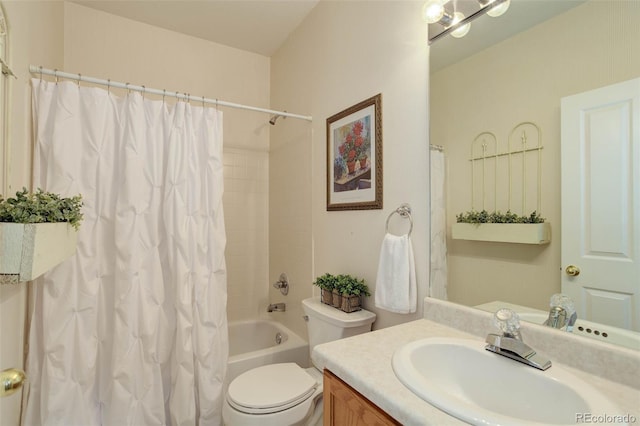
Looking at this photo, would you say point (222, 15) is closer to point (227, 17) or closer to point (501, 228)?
point (227, 17)

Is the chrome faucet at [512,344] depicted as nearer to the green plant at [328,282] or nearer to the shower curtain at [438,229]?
the shower curtain at [438,229]

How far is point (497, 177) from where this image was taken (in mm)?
1022

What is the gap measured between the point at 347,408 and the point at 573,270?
2.37 ft

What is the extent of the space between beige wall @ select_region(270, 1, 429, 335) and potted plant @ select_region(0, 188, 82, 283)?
1.22 meters

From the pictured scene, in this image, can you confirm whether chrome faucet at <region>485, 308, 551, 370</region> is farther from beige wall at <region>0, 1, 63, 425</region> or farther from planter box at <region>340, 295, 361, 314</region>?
beige wall at <region>0, 1, 63, 425</region>

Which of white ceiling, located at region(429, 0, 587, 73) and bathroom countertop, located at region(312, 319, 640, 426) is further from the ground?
white ceiling, located at region(429, 0, 587, 73)

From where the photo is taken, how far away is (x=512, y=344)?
82 centimetres

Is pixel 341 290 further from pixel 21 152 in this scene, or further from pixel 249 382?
pixel 21 152

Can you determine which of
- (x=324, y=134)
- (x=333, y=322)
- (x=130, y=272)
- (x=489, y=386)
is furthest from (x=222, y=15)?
(x=489, y=386)

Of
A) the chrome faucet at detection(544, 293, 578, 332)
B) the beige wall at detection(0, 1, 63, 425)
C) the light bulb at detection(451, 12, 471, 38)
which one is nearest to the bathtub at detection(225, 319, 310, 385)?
the beige wall at detection(0, 1, 63, 425)

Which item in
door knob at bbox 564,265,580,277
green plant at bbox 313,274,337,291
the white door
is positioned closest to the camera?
the white door

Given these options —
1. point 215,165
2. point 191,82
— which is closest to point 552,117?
point 215,165

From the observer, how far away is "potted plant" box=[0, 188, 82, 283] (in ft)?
2.35

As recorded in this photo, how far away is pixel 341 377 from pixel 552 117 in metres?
0.95
